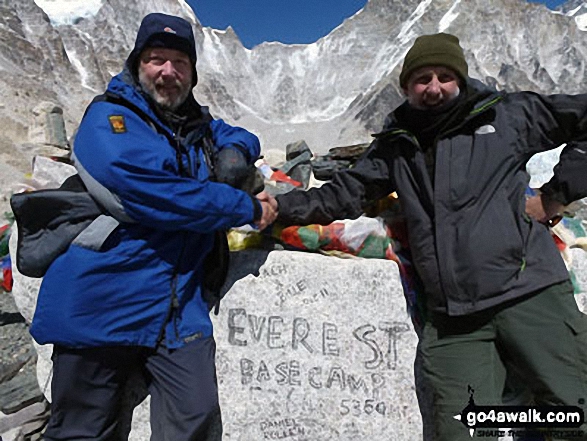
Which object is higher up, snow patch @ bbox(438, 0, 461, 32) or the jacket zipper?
snow patch @ bbox(438, 0, 461, 32)

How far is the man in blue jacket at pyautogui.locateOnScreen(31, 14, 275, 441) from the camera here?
2.18m

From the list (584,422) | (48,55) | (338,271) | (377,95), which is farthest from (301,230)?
(377,95)

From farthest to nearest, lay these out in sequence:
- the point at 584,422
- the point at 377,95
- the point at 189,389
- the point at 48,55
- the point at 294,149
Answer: the point at 377,95 < the point at 48,55 < the point at 294,149 < the point at 189,389 < the point at 584,422

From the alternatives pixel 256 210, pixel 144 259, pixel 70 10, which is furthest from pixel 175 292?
pixel 70 10

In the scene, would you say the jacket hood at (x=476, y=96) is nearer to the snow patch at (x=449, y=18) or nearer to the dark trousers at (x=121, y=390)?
the dark trousers at (x=121, y=390)

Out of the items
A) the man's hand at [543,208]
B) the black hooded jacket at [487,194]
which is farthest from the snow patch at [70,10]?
the man's hand at [543,208]

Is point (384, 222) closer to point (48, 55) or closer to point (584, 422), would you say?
point (584, 422)

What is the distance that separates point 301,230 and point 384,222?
0.48 m

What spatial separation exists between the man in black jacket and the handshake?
2.18 ft

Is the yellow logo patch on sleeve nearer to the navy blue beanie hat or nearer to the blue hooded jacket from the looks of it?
the blue hooded jacket

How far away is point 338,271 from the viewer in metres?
2.73

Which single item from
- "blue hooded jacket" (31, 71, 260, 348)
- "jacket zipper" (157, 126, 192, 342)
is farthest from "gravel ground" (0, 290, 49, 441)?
"jacket zipper" (157, 126, 192, 342)

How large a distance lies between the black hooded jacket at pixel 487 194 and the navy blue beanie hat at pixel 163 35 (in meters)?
1.11

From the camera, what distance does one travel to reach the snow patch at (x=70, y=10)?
→ 67938 mm
